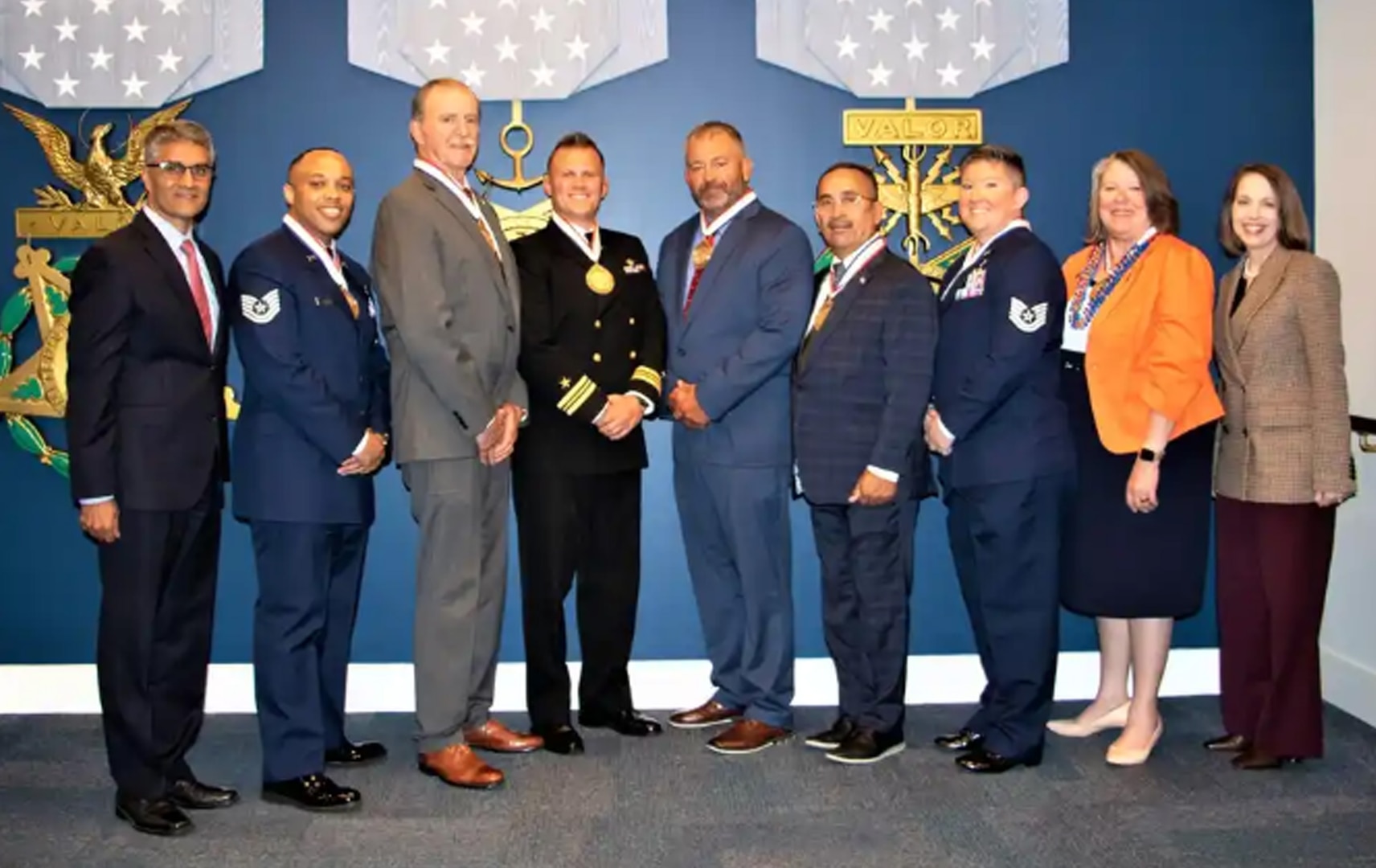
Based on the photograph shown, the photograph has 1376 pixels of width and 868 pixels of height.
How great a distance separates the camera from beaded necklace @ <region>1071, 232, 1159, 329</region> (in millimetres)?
3936

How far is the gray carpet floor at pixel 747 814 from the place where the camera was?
3285mm

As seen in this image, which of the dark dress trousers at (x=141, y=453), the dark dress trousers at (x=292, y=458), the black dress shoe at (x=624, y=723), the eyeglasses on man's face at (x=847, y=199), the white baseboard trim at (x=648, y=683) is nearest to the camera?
the dark dress trousers at (x=141, y=453)

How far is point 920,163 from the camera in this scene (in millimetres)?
4746

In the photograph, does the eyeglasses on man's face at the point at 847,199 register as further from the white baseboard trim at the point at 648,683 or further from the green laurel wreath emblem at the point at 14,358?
the green laurel wreath emblem at the point at 14,358

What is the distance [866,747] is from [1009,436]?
1.01 m

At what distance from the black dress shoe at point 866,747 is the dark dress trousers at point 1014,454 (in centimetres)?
29

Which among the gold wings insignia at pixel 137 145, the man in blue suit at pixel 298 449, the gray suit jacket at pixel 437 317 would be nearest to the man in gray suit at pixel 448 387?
the gray suit jacket at pixel 437 317

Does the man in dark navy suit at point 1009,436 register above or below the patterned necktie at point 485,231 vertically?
below

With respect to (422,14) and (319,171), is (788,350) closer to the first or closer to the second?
(319,171)

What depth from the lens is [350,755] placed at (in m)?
4.09

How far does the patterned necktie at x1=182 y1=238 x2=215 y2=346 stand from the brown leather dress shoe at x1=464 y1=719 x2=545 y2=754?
55.7 inches

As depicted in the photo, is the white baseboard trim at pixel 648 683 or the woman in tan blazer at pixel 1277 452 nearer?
the woman in tan blazer at pixel 1277 452

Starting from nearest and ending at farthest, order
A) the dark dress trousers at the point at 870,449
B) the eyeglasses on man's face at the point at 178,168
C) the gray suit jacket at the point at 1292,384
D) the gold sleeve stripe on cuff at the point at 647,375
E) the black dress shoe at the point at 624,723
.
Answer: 1. the eyeglasses on man's face at the point at 178,168
2. the gray suit jacket at the point at 1292,384
3. the dark dress trousers at the point at 870,449
4. the gold sleeve stripe on cuff at the point at 647,375
5. the black dress shoe at the point at 624,723

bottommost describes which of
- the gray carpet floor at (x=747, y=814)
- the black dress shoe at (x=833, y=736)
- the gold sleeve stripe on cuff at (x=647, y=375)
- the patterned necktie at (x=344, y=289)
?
the gray carpet floor at (x=747, y=814)
